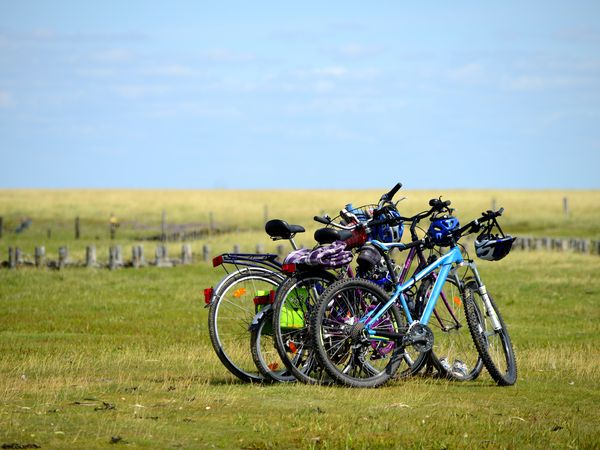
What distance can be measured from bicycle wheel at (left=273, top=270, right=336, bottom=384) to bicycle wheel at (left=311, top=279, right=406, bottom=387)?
17cm

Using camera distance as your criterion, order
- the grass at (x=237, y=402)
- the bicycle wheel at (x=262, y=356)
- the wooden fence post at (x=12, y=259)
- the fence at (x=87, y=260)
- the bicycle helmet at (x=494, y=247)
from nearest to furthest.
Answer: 1. the grass at (x=237, y=402)
2. the bicycle wheel at (x=262, y=356)
3. the bicycle helmet at (x=494, y=247)
4. the wooden fence post at (x=12, y=259)
5. the fence at (x=87, y=260)

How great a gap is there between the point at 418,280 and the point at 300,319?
4.33 feet

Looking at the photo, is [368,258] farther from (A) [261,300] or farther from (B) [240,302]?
(B) [240,302]

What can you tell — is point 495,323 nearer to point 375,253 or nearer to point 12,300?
point 375,253

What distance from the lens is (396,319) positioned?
446 inches

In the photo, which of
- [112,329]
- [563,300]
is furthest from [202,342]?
[563,300]

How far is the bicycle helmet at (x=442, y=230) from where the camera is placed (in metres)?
11.9

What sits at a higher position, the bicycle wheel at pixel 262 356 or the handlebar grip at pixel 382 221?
the handlebar grip at pixel 382 221

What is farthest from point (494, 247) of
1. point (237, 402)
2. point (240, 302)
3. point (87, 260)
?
point (87, 260)

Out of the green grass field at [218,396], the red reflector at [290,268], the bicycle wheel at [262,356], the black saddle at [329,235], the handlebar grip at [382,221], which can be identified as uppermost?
the handlebar grip at [382,221]

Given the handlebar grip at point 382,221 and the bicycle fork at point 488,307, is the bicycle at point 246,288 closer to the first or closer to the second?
the handlebar grip at point 382,221

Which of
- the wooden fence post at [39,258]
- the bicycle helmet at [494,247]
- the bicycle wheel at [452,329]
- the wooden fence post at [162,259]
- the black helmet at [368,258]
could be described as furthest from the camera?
the wooden fence post at [162,259]

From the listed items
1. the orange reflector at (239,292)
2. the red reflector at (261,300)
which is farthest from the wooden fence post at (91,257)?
the red reflector at (261,300)

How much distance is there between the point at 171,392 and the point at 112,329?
32.0 ft
